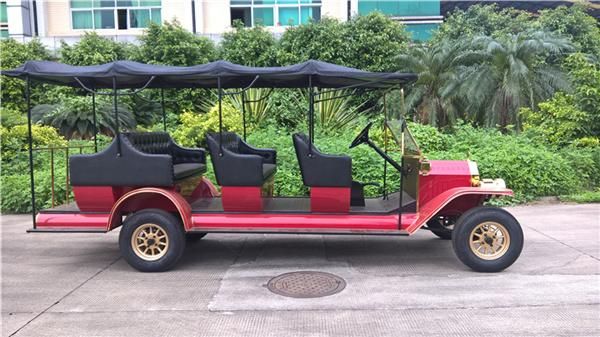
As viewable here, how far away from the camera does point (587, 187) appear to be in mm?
10133

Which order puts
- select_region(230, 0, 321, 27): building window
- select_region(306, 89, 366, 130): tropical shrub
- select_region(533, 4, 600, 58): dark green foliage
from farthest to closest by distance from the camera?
1. select_region(230, 0, 321, 27): building window
2. select_region(533, 4, 600, 58): dark green foliage
3. select_region(306, 89, 366, 130): tropical shrub

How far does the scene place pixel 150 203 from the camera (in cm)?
583

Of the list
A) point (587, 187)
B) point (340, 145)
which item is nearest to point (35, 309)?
point (340, 145)

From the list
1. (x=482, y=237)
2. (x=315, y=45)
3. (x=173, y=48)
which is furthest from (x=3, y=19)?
(x=482, y=237)

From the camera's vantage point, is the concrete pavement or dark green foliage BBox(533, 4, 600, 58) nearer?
the concrete pavement

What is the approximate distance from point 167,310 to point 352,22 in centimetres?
1281

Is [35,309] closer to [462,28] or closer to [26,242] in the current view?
[26,242]

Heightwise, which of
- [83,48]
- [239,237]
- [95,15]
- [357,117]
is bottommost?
[239,237]

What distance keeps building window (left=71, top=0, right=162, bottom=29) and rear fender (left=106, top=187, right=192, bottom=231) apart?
18.3 metres

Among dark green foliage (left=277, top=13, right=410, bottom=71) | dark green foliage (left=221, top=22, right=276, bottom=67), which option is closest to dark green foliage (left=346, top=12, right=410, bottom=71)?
dark green foliage (left=277, top=13, right=410, bottom=71)

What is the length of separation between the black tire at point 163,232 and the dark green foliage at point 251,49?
33.4 feet

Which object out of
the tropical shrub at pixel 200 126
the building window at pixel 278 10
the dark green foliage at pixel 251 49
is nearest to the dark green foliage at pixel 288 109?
the tropical shrub at pixel 200 126

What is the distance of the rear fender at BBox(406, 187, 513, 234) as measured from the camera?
5.28 metres

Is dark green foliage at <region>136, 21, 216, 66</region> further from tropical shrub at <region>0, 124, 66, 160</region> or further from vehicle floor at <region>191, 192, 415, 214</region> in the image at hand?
vehicle floor at <region>191, 192, 415, 214</region>
